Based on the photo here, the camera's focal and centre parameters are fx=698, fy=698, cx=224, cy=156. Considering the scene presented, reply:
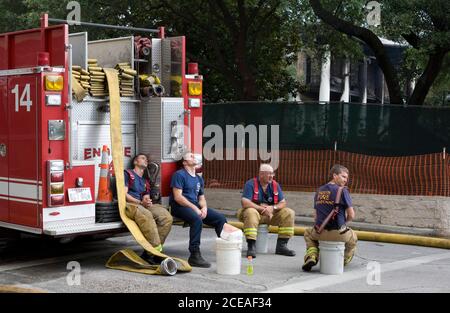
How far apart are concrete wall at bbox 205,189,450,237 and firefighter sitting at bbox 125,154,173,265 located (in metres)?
4.73

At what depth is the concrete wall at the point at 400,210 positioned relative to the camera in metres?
11.6

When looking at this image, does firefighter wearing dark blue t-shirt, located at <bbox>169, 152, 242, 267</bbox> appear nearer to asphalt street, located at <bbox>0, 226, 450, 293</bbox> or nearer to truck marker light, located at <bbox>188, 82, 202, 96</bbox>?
asphalt street, located at <bbox>0, 226, 450, 293</bbox>

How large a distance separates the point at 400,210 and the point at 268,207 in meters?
3.57

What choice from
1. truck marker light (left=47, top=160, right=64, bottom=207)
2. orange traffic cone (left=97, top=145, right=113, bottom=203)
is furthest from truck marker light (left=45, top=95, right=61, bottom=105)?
orange traffic cone (left=97, top=145, right=113, bottom=203)

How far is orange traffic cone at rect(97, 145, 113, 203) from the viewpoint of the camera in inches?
339

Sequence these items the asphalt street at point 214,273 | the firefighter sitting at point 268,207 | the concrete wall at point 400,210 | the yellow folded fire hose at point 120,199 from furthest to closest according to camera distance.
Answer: the concrete wall at point 400,210 < the firefighter sitting at point 268,207 < the yellow folded fire hose at point 120,199 < the asphalt street at point 214,273

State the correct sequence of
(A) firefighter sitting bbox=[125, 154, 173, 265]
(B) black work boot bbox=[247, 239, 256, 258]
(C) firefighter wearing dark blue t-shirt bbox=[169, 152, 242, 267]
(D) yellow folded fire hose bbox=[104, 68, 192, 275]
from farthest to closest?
(B) black work boot bbox=[247, 239, 256, 258] → (C) firefighter wearing dark blue t-shirt bbox=[169, 152, 242, 267] → (A) firefighter sitting bbox=[125, 154, 173, 265] → (D) yellow folded fire hose bbox=[104, 68, 192, 275]

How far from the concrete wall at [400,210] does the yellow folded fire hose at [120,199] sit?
4.93m

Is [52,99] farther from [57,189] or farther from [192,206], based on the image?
[192,206]

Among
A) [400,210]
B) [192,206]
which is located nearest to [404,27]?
[400,210]

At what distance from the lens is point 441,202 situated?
38.1ft

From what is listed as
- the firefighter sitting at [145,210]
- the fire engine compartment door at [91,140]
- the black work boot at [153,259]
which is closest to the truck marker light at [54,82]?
the fire engine compartment door at [91,140]

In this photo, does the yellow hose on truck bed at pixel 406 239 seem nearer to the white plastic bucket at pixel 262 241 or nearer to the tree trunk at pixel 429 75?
the white plastic bucket at pixel 262 241
